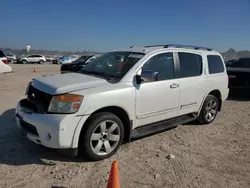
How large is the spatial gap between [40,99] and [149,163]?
6.44ft

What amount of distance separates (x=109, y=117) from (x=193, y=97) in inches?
88.5

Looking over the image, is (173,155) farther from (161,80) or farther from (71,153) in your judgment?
(71,153)

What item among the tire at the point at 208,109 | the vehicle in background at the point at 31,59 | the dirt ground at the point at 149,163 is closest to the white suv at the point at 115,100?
the tire at the point at 208,109

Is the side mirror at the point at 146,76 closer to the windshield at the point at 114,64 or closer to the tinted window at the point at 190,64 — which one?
the windshield at the point at 114,64

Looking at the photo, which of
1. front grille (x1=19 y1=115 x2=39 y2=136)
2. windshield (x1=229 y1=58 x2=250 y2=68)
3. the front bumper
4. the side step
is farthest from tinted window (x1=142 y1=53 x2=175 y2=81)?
windshield (x1=229 y1=58 x2=250 y2=68)

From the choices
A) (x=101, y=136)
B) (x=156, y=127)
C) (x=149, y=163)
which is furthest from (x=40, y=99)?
(x=156, y=127)

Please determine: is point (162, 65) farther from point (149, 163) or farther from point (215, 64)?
point (215, 64)

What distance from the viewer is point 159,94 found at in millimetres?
4176

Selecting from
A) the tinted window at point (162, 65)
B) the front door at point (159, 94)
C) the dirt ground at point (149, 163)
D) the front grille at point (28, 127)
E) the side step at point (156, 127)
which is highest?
the tinted window at point (162, 65)

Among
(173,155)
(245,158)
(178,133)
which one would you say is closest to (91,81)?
(173,155)

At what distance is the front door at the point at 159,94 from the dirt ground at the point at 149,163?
0.55 m

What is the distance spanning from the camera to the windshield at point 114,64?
4018 mm

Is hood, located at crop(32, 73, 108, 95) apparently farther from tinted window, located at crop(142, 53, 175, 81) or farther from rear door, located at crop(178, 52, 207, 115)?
rear door, located at crop(178, 52, 207, 115)

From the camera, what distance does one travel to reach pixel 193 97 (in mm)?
4938
